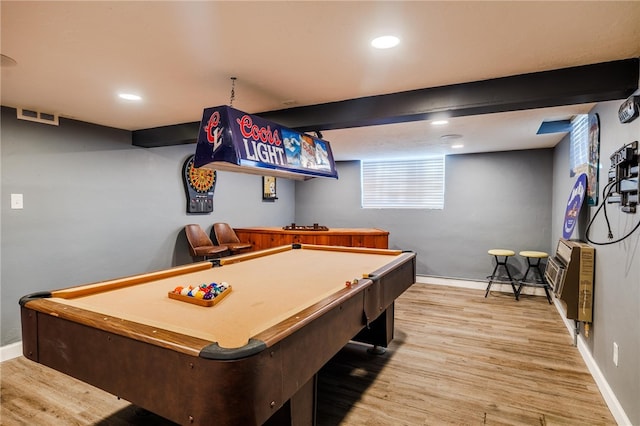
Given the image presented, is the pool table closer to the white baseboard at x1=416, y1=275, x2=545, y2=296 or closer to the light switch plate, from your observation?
the light switch plate

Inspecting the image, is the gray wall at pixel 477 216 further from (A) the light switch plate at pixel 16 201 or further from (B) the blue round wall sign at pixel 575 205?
(A) the light switch plate at pixel 16 201

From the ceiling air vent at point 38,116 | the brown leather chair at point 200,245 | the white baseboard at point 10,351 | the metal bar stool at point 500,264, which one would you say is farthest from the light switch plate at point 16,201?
the metal bar stool at point 500,264

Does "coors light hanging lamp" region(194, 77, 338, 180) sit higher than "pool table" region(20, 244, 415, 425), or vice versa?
"coors light hanging lamp" region(194, 77, 338, 180)

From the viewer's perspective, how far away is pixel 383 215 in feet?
20.8

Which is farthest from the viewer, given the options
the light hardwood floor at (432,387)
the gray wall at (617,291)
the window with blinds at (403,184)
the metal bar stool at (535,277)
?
the window with blinds at (403,184)

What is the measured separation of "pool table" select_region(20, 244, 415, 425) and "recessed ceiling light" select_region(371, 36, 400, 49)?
134 centimetres

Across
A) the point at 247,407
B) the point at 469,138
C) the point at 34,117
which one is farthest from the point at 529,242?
the point at 34,117

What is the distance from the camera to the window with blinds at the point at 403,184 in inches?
232

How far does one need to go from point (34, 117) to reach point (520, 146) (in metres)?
5.74

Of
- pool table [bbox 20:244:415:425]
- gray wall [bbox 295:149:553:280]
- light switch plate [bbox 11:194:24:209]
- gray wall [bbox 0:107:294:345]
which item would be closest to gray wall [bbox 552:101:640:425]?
pool table [bbox 20:244:415:425]

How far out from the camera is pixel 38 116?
313cm

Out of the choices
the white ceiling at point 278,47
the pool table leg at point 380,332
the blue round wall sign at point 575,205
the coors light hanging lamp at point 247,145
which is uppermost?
the white ceiling at point 278,47

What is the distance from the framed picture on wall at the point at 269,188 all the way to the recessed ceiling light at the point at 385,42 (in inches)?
181

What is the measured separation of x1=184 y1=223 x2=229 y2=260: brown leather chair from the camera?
434 cm
